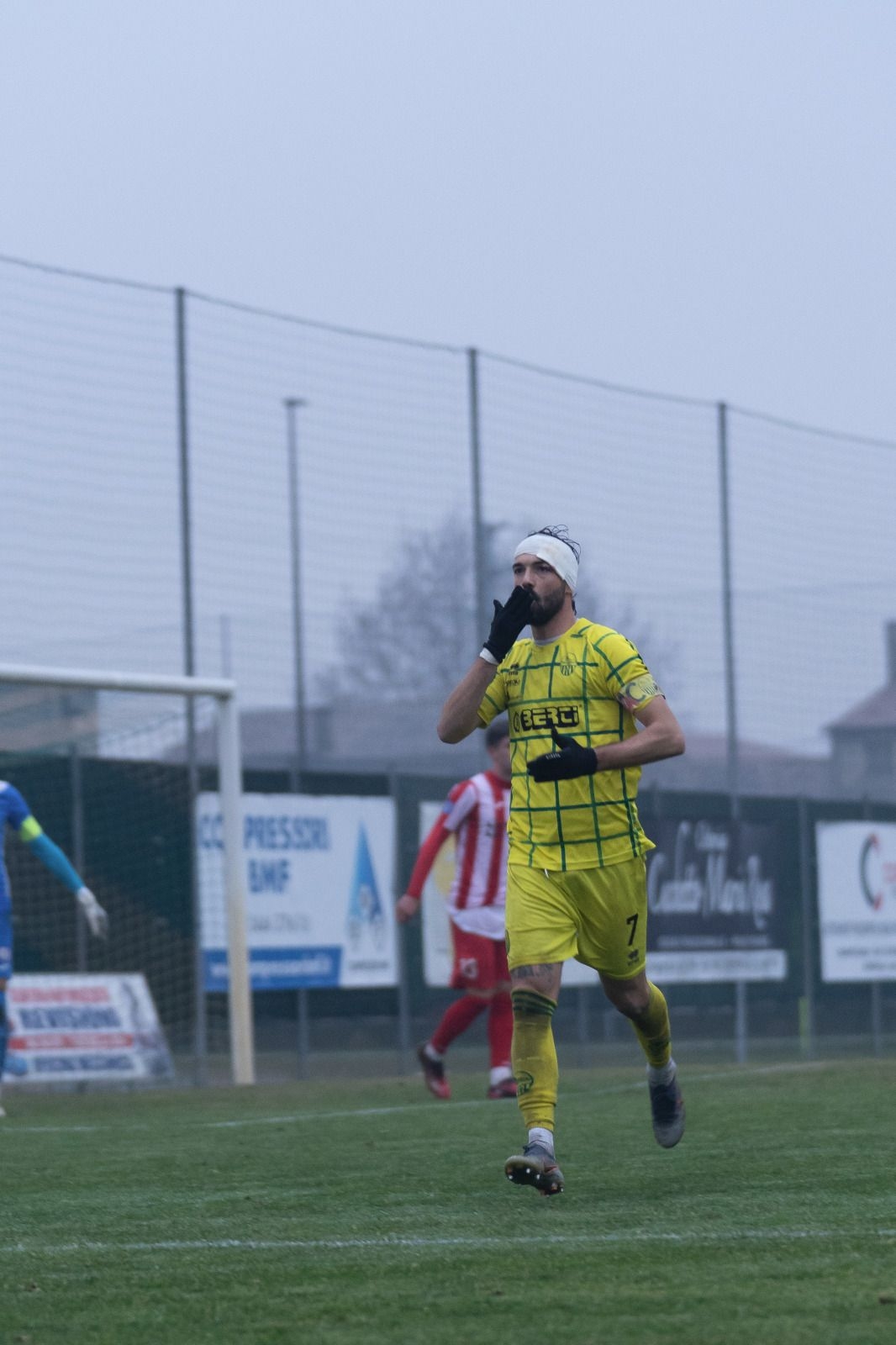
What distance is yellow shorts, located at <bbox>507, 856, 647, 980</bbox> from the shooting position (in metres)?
6.32

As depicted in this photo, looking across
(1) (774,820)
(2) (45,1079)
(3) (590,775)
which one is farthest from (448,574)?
(3) (590,775)

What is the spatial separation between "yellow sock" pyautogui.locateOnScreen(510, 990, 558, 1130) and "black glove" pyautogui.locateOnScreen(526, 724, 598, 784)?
62 cm

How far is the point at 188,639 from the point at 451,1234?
1017 cm

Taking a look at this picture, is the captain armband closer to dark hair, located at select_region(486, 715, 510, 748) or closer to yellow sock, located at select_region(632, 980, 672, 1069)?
yellow sock, located at select_region(632, 980, 672, 1069)

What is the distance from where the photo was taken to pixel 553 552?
21.3 ft

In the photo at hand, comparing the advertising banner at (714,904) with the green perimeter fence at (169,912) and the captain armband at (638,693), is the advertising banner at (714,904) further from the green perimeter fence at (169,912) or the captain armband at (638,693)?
the captain armband at (638,693)

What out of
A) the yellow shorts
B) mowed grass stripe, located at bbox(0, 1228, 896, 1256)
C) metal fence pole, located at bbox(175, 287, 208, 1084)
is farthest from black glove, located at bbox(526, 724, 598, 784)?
metal fence pole, located at bbox(175, 287, 208, 1084)

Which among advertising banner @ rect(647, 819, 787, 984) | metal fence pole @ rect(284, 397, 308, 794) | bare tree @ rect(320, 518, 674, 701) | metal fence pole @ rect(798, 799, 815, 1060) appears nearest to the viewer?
metal fence pole @ rect(284, 397, 308, 794)

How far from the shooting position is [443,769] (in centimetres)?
3384

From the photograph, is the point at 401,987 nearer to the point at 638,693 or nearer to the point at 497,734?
the point at 497,734

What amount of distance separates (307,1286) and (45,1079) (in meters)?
9.28

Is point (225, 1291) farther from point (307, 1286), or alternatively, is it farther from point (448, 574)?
point (448, 574)

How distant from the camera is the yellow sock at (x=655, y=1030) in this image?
6824mm

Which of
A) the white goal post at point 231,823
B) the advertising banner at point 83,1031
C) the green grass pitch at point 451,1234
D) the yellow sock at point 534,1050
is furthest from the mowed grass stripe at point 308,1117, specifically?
the yellow sock at point 534,1050
